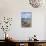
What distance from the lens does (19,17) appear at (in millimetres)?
2986

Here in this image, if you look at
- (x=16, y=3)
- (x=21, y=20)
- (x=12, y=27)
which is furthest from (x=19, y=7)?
(x=12, y=27)

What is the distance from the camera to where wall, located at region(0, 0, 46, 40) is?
296 cm

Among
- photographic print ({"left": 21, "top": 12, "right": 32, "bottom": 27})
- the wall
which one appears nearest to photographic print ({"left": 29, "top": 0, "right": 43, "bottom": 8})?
the wall

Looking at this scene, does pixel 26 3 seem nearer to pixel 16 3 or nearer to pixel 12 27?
pixel 16 3

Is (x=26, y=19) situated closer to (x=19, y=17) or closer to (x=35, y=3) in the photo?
(x=19, y=17)

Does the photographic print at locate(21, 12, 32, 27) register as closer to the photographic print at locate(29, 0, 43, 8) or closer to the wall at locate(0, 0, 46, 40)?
the wall at locate(0, 0, 46, 40)

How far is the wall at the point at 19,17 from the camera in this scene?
9.71 ft

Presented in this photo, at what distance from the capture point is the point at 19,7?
117 inches

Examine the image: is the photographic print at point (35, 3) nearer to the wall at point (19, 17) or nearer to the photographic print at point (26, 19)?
the wall at point (19, 17)

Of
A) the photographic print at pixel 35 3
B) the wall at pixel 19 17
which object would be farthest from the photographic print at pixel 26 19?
the photographic print at pixel 35 3

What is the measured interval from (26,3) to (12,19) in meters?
0.50

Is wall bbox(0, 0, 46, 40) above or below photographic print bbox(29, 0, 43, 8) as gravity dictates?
below

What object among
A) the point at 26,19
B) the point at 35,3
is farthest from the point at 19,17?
the point at 35,3

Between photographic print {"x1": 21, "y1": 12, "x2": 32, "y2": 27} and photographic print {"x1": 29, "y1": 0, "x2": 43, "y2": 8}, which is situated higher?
photographic print {"x1": 29, "y1": 0, "x2": 43, "y2": 8}
